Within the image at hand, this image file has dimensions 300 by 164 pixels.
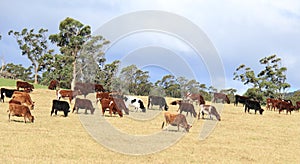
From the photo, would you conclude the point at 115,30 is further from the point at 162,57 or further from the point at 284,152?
the point at 284,152

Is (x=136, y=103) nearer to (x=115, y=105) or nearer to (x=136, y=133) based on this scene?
(x=115, y=105)

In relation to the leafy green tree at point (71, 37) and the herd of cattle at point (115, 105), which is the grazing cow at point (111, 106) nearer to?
the herd of cattle at point (115, 105)

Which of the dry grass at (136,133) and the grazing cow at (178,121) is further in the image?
the grazing cow at (178,121)

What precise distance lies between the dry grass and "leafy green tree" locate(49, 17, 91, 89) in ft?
139

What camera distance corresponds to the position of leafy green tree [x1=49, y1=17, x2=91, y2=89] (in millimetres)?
Result: 65412

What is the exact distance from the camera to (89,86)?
134ft

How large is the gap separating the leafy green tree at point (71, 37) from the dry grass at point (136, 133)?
139 feet

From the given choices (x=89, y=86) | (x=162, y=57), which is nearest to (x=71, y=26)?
(x=89, y=86)

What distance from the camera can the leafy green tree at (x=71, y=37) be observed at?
65.4 metres

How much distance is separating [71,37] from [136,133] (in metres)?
50.4

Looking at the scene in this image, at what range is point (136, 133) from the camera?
61.7 feet

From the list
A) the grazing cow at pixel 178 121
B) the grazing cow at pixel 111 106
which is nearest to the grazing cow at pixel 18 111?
the grazing cow at pixel 111 106

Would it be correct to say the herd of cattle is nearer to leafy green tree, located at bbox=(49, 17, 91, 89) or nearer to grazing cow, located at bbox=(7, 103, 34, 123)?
grazing cow, located at bbox=(7, 103, 34, 123)

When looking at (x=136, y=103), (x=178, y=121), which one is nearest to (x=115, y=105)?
(x=136, y=103)
